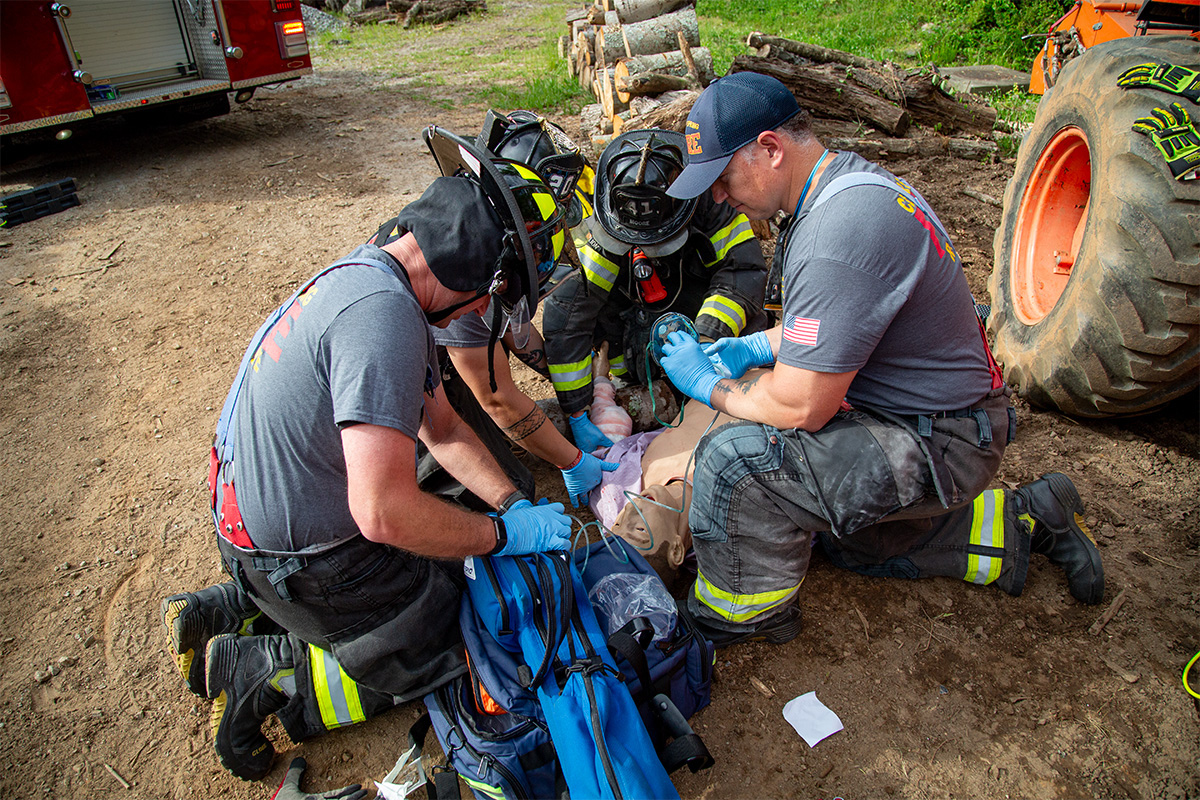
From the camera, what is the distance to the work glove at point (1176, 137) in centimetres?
251

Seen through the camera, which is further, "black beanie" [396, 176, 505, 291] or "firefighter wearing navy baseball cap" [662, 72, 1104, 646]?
"firefighter wearing navy baseball cap" [662, 72, 1104, 646]

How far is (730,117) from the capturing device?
2.20 m

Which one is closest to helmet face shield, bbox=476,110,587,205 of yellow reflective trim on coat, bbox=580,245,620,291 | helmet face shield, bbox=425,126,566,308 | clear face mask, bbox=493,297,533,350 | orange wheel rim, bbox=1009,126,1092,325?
yellow reflective trim on coat, bbox=580,245,620,291

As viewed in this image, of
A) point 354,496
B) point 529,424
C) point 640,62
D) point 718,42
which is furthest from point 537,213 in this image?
point 718,42

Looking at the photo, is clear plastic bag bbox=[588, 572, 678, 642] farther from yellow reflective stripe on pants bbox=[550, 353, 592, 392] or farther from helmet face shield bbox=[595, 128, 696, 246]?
helmet face shield bbox=[595, 128, 696, 246]

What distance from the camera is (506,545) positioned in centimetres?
222

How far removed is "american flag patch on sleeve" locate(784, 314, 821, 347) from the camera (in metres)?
1.96

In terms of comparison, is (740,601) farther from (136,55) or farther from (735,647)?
(136,55)

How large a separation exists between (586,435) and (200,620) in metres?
1.90

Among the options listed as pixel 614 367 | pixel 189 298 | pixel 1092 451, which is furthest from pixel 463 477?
pixel 189 298

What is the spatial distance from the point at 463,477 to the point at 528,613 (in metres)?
0.60

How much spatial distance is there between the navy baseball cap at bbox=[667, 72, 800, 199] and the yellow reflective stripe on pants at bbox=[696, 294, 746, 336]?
121cm

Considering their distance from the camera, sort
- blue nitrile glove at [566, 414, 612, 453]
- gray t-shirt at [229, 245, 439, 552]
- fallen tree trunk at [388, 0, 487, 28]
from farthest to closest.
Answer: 1. fallen tree trunk at [388, 0, 487, 28]
2. blue nitrile glove at [566, 414, 612, 453]
3. gray t-shirt at [229, 245, 439, 552]

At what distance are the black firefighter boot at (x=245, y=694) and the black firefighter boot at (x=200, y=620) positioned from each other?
0.13m
